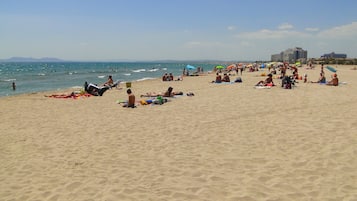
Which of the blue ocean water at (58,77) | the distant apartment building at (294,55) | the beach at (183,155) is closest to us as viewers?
the beach at (183,155)

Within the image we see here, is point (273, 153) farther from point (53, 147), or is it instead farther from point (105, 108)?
point (105, 108)

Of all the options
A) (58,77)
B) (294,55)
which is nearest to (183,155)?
(58,77)

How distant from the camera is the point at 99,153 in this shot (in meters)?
6.91

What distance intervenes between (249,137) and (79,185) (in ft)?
14.2

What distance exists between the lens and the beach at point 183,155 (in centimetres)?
488

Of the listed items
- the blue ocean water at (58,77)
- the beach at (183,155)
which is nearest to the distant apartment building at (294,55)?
the blue ocean water at (58,77)

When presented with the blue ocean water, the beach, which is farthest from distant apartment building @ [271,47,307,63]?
the beach

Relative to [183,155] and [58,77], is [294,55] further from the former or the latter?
[183,155]

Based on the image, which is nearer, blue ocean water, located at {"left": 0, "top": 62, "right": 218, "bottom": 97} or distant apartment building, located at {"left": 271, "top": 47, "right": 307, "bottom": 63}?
blue ocean water, located at {"left": 0, "top": 62, "right": 218, "bottom": 97}

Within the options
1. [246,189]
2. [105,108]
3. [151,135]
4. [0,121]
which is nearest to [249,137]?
[151,135]

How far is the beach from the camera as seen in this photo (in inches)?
192

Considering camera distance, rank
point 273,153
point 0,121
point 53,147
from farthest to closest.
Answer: point 0,121
point 53,147
point 273,153

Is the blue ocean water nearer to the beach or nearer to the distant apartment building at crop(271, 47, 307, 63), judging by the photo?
the beach

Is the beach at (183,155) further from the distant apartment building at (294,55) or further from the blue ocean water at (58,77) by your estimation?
the distant apartment building at (294,55)
